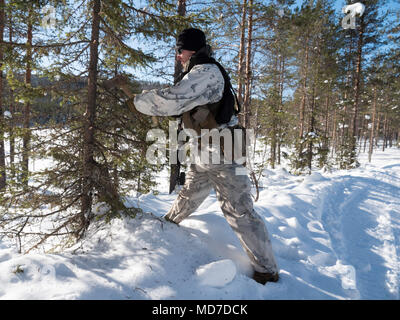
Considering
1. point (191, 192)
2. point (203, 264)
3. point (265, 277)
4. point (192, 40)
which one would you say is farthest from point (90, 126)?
point (265, 277)

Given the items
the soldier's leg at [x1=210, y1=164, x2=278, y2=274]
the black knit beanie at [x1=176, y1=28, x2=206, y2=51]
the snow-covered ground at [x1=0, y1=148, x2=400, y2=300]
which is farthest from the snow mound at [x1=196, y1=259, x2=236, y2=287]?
the black knit beanie at [x1=176, y1=28, x2=206, y2=51]

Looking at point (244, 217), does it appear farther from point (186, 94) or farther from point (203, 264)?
point (186, 94)

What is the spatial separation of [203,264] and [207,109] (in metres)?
1.60

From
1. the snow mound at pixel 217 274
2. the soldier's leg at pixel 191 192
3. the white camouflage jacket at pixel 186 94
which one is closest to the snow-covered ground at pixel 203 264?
the snow mound at pixel 217 274

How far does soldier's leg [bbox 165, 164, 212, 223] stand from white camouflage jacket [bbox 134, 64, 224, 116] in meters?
0.88

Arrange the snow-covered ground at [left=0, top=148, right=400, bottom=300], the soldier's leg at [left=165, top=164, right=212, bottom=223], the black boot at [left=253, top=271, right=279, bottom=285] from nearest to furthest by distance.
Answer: the snow-covered ground at [left=0, top=148, right=400, bottom=300] → the black boot at [left=253, top=271, right=279, bottom=285] → the soldier's leg at [left=165, top=164, right=212, bottom=223]

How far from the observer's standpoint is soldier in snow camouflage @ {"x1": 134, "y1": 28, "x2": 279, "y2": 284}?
2.07 meters

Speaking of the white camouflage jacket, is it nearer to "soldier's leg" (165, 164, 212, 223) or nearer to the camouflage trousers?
the camouflage trousers

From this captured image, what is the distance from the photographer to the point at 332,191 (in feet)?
20.9

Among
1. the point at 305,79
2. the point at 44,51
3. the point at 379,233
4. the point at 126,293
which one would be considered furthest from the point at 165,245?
the point at 305,79

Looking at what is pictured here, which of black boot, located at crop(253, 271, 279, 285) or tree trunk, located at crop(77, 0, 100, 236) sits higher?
tree trunk, located at crop(77, 0, 100, 236)

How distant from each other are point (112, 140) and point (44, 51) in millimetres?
1470

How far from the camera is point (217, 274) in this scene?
6.53 feet
